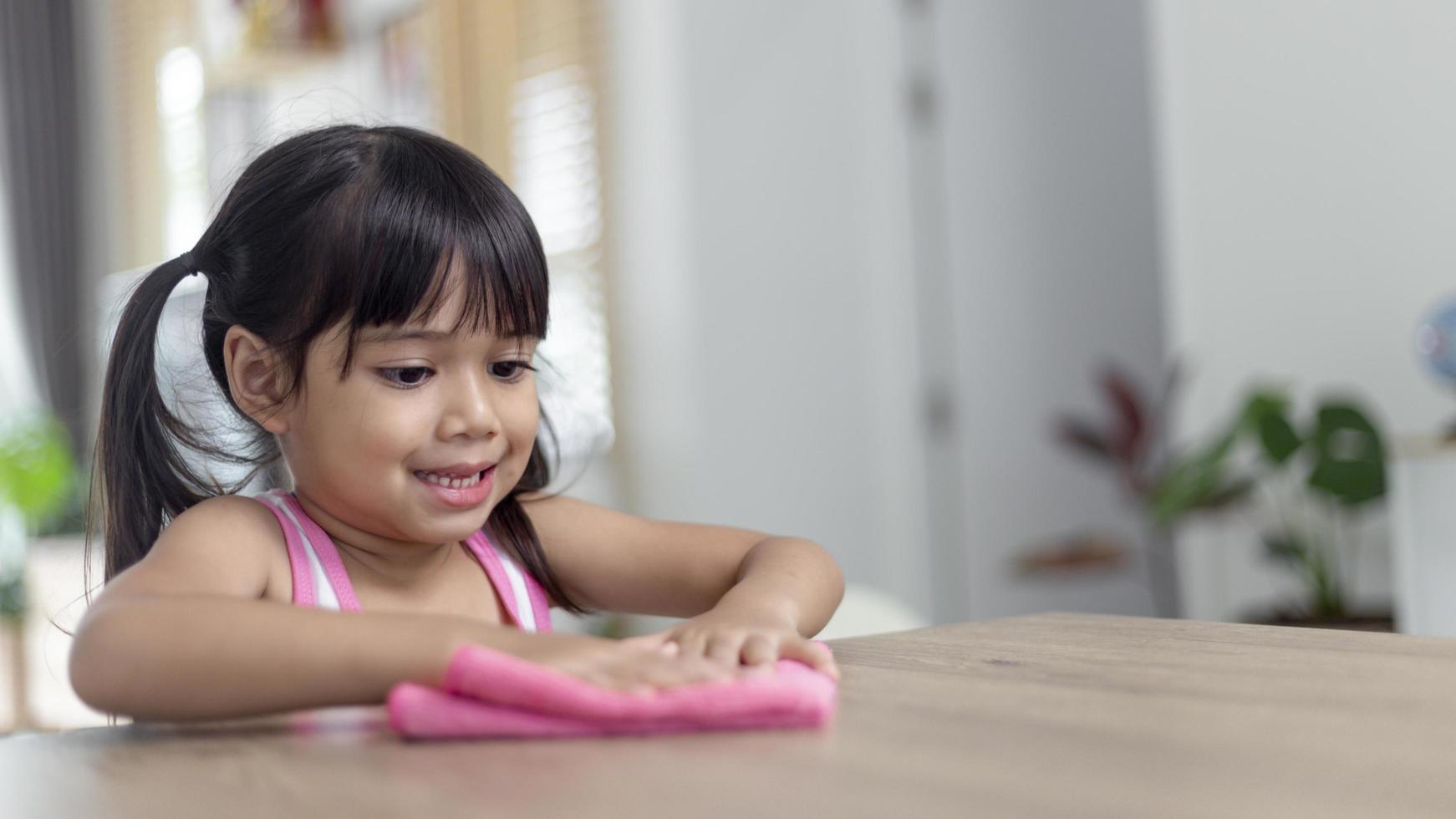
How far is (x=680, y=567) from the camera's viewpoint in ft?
3.46

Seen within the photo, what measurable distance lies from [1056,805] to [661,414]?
10.0ft

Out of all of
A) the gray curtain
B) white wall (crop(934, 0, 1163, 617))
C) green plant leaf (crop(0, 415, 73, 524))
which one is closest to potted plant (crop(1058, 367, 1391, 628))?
white wall (crop(934, 0, 1163, 617))

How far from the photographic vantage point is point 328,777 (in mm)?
521

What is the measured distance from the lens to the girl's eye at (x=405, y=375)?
0.89 m

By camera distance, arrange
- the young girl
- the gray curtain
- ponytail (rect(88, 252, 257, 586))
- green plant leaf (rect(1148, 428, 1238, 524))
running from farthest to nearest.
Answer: the gray curtain, green plant leaf (rect(1148, 428, 1238, 524)), ponytail (rect(88, 252, 257, 586)), the young girl

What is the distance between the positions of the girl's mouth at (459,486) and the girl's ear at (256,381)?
0.37ft

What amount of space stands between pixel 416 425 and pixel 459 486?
0.06 m

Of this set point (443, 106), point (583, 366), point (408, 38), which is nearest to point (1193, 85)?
point (583, 366)

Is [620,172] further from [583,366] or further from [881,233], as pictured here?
[881,233]

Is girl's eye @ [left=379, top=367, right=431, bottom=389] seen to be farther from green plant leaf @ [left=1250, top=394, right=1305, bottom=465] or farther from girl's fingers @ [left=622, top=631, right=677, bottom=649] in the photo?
green plant leaf @ [left=1250, top=394, right=1305, bottom=465]

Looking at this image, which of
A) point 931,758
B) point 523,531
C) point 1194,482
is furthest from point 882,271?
point 931,758

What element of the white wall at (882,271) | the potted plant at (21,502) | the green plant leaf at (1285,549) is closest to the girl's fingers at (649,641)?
the green plant leaf at (1285,549)

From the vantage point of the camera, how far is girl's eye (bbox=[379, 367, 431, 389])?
0.89 m

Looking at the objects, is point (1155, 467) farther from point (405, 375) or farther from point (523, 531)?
point (405, 375)
